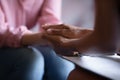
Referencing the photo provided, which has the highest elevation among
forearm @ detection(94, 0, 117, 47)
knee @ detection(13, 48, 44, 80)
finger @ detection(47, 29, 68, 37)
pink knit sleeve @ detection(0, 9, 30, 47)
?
forearm @ detection(94, 0, 117, 47)

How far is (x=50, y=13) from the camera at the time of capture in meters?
1.09

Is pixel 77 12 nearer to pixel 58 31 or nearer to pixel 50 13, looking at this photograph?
pixel 50 13

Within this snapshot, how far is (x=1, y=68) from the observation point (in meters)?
0.88

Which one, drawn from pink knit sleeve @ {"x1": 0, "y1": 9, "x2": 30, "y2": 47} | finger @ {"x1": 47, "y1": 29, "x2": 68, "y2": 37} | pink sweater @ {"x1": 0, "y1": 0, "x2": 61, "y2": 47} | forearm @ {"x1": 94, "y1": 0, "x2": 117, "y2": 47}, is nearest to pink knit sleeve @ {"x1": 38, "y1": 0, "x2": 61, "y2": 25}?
pink sweater @ {"x1": 0, "y1": 0, "x2": 61, "y2": 47}

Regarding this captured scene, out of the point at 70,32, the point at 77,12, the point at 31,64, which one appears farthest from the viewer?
the point at 77,12

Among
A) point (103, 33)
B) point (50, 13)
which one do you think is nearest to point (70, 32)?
point (103, 33)

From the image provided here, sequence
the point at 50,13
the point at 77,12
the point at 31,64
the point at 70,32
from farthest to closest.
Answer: the point at 77,12, the point at 50,13, the point at 31,64, the point at 70,32

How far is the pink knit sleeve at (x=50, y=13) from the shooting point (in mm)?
1067

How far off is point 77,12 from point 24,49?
1.91 ft

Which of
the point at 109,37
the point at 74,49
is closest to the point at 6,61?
the point at 74,49

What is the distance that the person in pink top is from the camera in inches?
33.0

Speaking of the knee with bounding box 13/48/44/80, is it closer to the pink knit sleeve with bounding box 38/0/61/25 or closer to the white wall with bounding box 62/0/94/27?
the pink knit sleeve with bounding box 38/0/61/25

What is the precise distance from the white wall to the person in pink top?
0.90 ft

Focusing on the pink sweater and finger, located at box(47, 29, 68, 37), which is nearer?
finger, located at box(47, 29, 68, 37)
